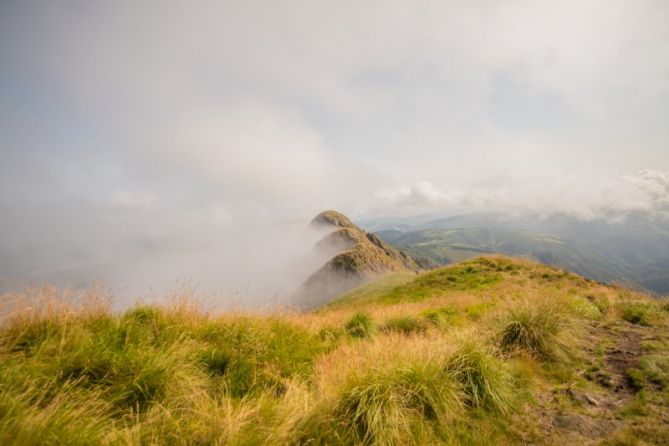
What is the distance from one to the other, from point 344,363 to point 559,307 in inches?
239

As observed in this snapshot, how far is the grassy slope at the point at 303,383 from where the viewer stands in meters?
3.05

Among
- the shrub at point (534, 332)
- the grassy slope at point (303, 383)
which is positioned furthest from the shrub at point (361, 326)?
the shrub at point (534, 332)

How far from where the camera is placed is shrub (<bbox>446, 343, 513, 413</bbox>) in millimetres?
4355

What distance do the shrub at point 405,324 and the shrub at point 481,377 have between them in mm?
3839

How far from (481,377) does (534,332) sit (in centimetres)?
251

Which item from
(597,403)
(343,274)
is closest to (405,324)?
(597,403)

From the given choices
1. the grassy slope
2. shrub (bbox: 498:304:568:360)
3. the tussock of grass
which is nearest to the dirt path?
the grassy slope

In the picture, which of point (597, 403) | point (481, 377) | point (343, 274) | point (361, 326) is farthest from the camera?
point (343, 274)

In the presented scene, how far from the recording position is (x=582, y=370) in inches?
214

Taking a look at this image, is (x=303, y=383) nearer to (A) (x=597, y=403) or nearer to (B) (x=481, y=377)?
(B) (x=481, y=377)

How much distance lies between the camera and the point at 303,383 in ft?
14.3

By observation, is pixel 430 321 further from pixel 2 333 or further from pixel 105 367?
pixel 2 333

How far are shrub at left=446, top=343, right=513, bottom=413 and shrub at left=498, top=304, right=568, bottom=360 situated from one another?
1.43m

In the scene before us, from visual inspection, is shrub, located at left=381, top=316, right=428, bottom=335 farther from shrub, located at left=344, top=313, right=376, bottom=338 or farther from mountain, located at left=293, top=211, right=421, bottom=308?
mountain, located at left=293, top=211, right=421, bottom=308
